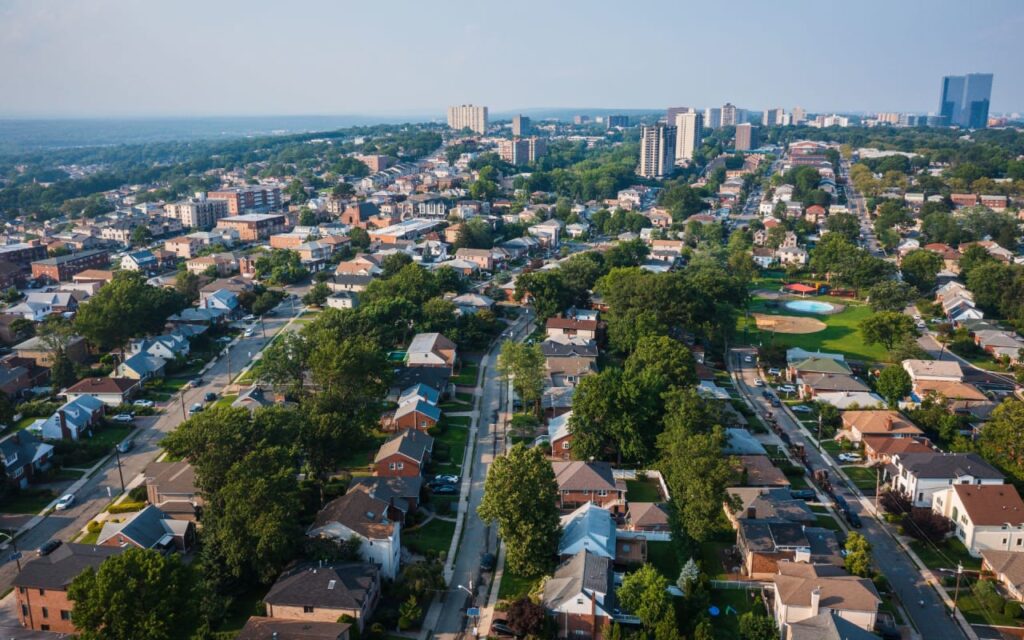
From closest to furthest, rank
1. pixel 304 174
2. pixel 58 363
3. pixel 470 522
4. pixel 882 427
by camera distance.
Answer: pixel 470 522
pixel 882 427
pixel 58 363
pixel 304 174

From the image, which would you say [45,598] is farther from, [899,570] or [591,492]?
[899,570]

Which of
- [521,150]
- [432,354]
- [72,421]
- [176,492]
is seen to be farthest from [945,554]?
[521,150]

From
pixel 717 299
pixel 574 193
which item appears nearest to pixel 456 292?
pixel 717 299

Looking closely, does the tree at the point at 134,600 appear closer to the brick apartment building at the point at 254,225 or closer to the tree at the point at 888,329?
the tree at the point at 888,329

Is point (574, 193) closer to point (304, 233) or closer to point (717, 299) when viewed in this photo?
point (304, 233)

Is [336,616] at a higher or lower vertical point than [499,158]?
lower

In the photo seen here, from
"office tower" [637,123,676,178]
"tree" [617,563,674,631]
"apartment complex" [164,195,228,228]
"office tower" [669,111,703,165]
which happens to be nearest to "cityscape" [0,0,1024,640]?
"tree" [617,563,674,631]
